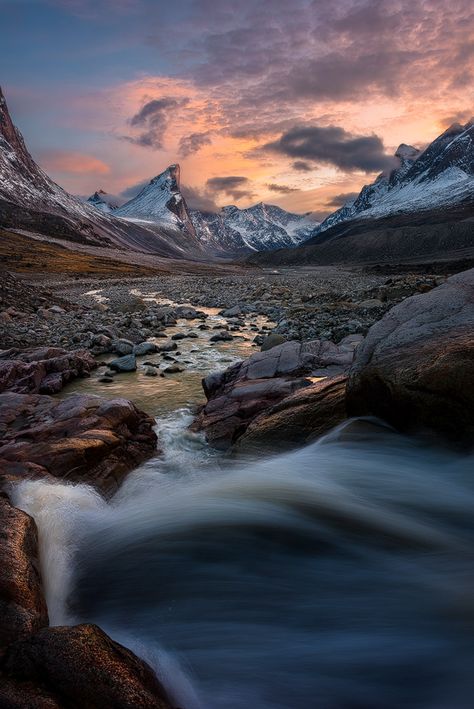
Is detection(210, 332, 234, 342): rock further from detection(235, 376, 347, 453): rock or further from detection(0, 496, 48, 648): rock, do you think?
detection(0, 496, 48, 648): rock

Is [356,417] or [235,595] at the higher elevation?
[356,417]

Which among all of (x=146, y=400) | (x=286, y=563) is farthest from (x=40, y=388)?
(x=286, y=563)

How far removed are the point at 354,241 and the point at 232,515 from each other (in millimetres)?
202592

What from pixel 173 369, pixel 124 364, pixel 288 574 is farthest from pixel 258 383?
pixel 288 574

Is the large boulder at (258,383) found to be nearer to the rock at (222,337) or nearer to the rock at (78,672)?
the rock at (78,672)

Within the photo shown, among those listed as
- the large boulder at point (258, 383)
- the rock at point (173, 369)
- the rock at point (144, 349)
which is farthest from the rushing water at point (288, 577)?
the rock at point (144, 349)

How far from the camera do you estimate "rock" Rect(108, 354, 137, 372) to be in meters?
14.1

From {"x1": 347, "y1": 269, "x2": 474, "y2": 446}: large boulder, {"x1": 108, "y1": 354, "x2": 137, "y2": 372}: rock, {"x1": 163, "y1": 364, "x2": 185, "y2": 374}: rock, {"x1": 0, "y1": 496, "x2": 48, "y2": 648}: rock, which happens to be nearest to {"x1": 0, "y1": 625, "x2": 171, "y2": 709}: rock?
{"x1": 0, "y1": 496, "x2": 48, "y2": 648}: rock

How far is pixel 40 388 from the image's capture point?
11.8m

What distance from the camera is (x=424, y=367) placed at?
645cm

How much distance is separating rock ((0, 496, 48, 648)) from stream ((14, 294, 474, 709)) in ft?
0.96

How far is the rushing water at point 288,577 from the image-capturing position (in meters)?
3.16

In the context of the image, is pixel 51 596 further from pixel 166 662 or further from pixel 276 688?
pixel 276 688

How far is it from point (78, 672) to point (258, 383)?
794 centimetres
